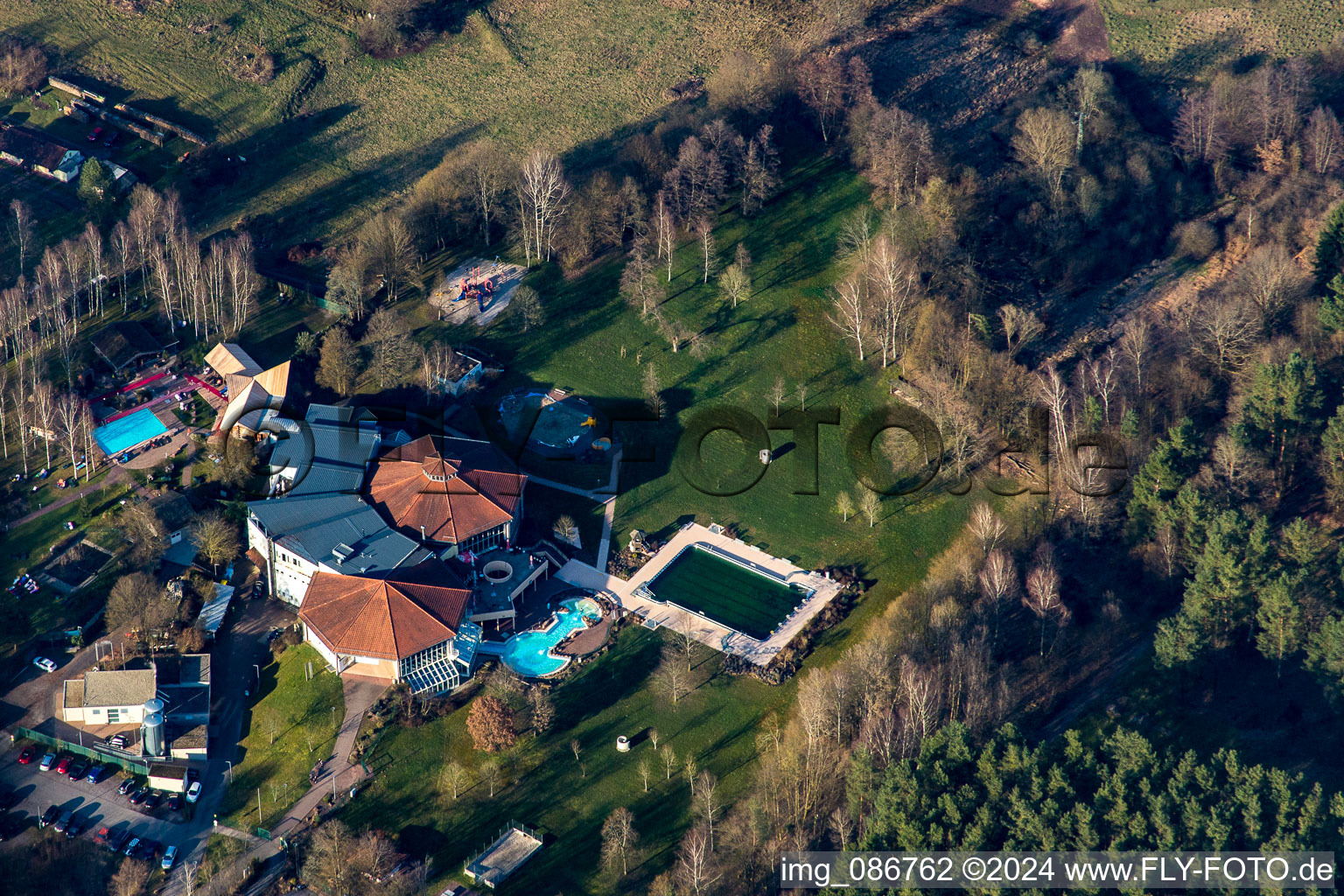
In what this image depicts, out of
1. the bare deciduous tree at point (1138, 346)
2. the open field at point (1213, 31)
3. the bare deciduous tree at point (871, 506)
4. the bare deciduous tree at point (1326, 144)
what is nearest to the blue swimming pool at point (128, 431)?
the bare deciduous tree at point (871, 506)

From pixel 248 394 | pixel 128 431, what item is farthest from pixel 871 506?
pixel 128 431

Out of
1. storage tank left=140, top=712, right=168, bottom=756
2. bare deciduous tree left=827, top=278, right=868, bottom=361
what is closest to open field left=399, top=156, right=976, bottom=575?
bare deciduous tree left=827, top=278, right=868, bottom=361

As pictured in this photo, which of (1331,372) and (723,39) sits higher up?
(723,39)

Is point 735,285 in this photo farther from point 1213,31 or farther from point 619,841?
point 1213,31

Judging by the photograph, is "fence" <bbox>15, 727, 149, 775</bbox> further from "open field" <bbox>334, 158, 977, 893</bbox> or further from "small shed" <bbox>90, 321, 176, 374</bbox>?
"small shed" <bbox>90, 321, 176, 374</bbox>

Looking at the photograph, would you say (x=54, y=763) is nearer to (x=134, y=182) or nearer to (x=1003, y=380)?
(x=134, y=182)

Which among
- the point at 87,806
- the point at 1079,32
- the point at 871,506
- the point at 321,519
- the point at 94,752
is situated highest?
the point at 1079,32

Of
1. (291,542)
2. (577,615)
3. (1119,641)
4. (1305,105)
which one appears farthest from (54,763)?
(1305,105)

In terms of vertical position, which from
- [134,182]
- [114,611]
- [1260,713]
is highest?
[134,182]
